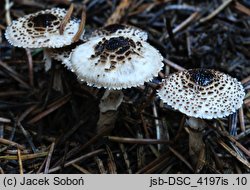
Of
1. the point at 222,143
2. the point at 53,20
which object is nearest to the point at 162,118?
the point at 222,143

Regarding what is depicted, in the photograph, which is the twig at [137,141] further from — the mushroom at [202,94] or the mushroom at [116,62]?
the mushroom at [116,62]

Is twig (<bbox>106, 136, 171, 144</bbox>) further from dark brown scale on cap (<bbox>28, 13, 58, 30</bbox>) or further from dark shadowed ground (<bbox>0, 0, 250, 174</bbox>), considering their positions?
dark brown scale on cap (<bbox>28, 13, 58, 30</bbox>)

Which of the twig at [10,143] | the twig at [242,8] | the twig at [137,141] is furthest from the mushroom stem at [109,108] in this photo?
the twig at [242,8]

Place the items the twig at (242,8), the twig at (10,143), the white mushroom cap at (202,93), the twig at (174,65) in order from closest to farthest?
the white mushroom cap at (202,93) → the twig at (10,143) → the twig at (174,65) → the twig at (242,8)

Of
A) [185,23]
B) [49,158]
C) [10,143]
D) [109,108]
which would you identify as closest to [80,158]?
[49,158]

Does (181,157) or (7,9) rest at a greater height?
(7,9)

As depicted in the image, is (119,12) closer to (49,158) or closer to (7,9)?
(7,9)
